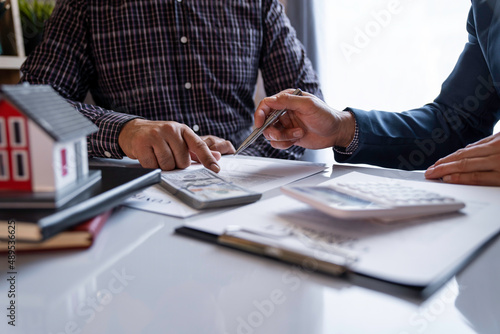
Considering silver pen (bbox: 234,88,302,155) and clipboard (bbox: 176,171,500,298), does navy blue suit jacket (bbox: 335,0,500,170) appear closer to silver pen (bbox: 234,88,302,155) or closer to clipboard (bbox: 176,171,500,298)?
silver pen (bbox: 234,88,302,155)

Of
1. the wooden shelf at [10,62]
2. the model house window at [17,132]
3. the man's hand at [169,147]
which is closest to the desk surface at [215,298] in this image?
the model house window at [17,132]

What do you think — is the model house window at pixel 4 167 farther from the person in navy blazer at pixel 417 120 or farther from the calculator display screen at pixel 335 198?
the person in navy blazer at pixel 417 120

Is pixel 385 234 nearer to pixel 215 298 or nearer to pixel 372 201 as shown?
pixel 372 201

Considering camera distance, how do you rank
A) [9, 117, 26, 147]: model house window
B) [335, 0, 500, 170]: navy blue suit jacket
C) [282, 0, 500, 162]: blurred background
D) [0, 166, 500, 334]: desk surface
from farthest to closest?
[282, 0, 500, 162]: blurred background < [335, 0, 500, 170]: navy blue suit jacket < [9, 117, 26, 147]: model house window < [0, 166, 500, 334]: desk surface

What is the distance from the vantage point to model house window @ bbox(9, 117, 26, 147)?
39cm

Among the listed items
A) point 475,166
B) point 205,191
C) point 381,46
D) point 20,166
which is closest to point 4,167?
point 20,166

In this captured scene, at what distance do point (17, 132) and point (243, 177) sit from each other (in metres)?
0.38

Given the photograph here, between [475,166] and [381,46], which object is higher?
[381,46]

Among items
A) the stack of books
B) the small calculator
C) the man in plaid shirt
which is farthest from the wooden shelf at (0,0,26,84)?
the stack of books

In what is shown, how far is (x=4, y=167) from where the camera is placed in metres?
0.40

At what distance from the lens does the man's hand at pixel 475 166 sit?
2.03ft

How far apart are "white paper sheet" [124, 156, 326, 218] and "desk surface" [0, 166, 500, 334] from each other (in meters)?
0.13

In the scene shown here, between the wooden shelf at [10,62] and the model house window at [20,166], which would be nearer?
the model house window at [20,166]

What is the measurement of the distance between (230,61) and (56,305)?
1114 millimetres
